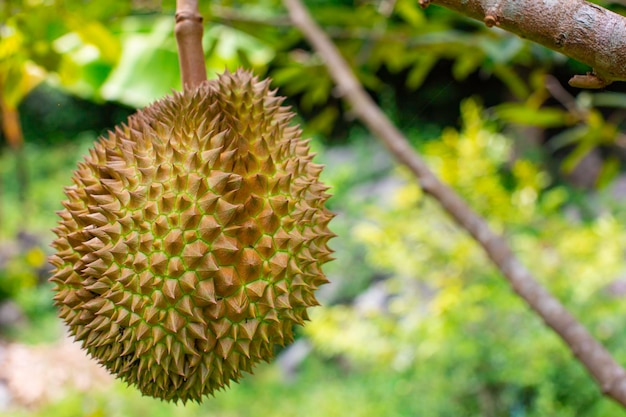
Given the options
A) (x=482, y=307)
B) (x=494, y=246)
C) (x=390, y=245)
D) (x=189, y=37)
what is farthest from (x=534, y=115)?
(x=390, y=245)

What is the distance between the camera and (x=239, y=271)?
2.41ft

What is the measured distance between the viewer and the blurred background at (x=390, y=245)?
1617mm

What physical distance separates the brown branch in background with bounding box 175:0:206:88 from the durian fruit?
0.03 metres

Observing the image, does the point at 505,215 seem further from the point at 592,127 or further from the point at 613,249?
the point at 592,127

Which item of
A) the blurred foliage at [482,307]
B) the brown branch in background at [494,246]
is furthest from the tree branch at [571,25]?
the blurred foliage at [482,307]

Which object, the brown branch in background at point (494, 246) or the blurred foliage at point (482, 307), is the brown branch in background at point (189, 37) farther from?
the blurred foliage at point (482, 307)

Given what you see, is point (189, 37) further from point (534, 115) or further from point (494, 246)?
point (534, 115)

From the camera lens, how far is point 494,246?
4.24 feet

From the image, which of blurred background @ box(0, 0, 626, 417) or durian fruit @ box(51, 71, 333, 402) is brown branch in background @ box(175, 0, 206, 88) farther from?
blurred background @ box(0, 0, 626, 417)

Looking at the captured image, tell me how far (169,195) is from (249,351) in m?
0.20

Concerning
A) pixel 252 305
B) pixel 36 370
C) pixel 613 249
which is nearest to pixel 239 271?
pixel 252 305

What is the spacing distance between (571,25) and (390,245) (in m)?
2.76

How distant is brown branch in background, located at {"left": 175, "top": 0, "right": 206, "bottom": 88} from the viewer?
0.77 meters

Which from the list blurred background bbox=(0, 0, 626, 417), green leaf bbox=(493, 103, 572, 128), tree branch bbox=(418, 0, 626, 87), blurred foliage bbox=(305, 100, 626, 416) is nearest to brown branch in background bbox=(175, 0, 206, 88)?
tree branch bbox=(418, 0, 626, 87)
